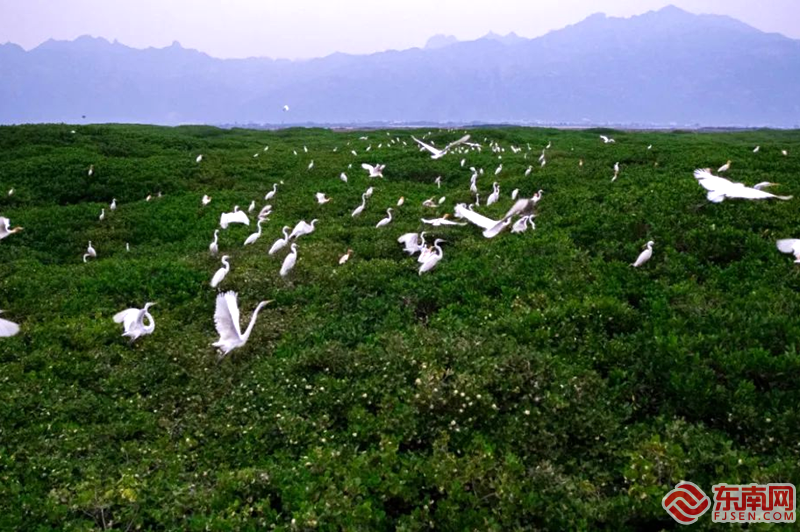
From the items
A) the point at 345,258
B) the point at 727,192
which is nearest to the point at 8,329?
the point at 345,258

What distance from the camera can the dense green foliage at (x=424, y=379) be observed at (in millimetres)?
4988

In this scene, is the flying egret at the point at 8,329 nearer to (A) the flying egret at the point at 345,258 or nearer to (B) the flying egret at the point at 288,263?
(B) the flying egret at the point at 288,263

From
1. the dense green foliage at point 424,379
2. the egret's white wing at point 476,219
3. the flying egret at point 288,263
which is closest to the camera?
the dense green foliage at point 424,379

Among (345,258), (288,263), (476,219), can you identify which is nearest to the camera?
(288,263)

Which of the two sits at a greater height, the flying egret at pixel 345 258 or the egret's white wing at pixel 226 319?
the flying egret at pixel 345 258

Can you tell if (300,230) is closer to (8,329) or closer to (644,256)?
(8,329)

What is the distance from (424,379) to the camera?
20.7ft

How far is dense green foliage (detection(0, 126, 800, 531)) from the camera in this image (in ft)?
16.4

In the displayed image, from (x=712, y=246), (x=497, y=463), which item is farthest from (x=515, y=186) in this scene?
(x=497, y=463)

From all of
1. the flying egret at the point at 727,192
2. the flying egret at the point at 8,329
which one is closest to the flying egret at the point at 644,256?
the flying egret at the point at 727,192

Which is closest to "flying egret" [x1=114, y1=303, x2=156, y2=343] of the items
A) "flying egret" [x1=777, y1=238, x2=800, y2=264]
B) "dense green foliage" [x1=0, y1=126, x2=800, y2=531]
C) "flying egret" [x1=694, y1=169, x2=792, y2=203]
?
"dense green foliage" [x1=0, y1=126, x2=800, y2=531]

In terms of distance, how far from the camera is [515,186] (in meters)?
16.4

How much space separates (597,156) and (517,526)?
17.9m

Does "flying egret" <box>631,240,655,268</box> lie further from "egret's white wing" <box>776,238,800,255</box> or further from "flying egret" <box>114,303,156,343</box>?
"flying egret" <box>114,303,156,343</box>
